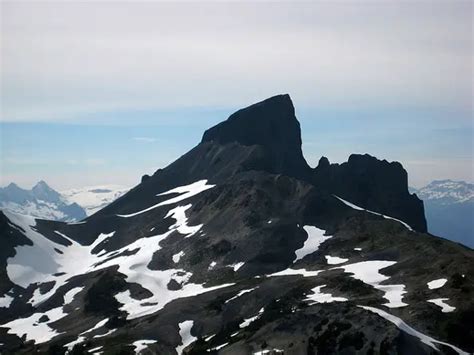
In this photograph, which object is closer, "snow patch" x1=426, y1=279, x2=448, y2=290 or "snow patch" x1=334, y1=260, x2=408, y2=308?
"snow patch" x1=334, y1=260, x2=408, y2=308

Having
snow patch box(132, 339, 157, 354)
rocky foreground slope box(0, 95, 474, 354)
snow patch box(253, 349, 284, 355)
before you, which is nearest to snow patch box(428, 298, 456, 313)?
rocky foreground slope box(0, 95, 474, 354)

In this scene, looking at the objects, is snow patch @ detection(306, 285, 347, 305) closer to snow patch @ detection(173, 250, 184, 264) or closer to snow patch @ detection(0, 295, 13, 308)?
snow patch @ detection(173, 250, 184, 264)

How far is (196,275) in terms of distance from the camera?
175m

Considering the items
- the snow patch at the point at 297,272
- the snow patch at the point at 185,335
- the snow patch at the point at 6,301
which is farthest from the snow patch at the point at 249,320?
the snow patch at the point at 6,301

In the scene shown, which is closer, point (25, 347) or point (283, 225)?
point (25, 347)

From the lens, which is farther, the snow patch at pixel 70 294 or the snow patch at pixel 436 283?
the snow patch at pixel 70 294

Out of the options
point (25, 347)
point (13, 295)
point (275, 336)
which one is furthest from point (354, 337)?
point (13, 295)

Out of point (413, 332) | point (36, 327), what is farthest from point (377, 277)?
point (36, 327)

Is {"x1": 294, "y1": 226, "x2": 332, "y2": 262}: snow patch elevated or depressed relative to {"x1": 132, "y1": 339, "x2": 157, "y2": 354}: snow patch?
elevated

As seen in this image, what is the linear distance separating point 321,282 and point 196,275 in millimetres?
50857

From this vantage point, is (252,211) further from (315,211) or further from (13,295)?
(13,295)

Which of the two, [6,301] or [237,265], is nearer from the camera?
[237,265]

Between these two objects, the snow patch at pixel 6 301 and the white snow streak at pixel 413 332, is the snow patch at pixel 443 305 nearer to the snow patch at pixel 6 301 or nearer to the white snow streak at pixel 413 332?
the white snow streak at pixel 413 332

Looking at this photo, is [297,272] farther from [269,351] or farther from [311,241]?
[269,351]
